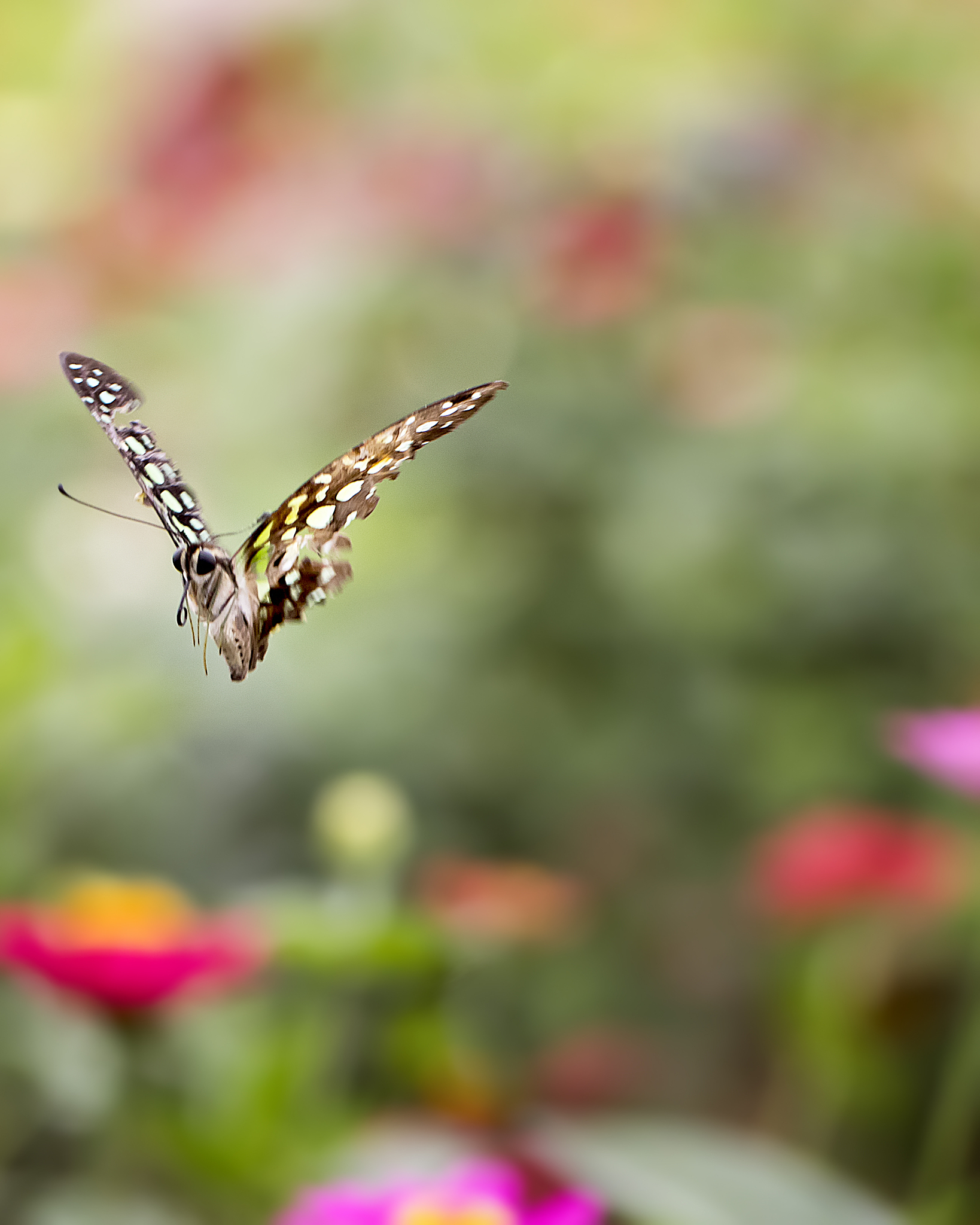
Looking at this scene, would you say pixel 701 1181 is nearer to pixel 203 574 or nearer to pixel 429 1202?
pixel 429 1202

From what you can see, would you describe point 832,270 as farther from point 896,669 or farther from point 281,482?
point 281,482

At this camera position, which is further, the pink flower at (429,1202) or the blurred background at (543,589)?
the blurred background at (543,589)

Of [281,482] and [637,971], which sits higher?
[281,482]

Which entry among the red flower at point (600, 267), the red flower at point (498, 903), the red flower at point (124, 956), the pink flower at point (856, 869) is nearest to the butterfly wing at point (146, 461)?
the red flower at point (124, 956)

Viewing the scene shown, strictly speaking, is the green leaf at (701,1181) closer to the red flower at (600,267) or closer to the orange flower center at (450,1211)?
the orange flower center at (450,1211)


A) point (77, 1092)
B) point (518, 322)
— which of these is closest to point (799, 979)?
point (77, 1092)

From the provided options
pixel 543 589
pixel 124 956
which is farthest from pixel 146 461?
pixel 543 589

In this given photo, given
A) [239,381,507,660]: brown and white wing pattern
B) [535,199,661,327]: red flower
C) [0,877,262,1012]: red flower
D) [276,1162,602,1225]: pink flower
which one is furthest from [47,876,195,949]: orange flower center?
[535,199,661,327]: red flower
